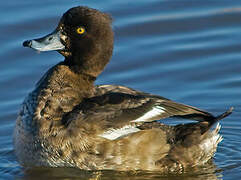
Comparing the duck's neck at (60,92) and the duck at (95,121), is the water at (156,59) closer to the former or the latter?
the duck at (95,121)

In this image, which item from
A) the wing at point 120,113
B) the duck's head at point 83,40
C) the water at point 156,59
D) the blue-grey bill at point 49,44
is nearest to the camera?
the wing at point 120,113

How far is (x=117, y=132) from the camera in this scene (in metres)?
6.75

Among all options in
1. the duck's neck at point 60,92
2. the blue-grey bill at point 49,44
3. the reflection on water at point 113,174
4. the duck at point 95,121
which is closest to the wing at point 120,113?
the duck at point 95,121

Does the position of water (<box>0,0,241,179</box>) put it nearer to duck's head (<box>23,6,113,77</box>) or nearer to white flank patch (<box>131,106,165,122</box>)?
white flank patch (<box>131,106,165,122</box>)

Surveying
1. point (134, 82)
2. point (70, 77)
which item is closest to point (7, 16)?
point (134, 82)

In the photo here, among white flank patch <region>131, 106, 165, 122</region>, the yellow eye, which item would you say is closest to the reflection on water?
white flank patch <region>131, 106, 165, 122</region>

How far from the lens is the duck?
22.1 feet

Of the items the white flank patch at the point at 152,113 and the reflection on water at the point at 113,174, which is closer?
the white flank patch at the point at 152,113

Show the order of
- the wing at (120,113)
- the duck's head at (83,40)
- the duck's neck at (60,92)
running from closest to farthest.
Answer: the wing at (120,113) < the duck's neck at (60,92) < the duck's head at (83,40)

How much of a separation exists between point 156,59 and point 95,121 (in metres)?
3.14

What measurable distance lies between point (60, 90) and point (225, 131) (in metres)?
2.21

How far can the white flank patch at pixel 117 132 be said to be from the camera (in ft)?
22.1

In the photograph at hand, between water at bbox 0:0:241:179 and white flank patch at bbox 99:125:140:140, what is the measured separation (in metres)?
0.44

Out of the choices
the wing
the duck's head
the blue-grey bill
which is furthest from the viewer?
the blue-grey bill
